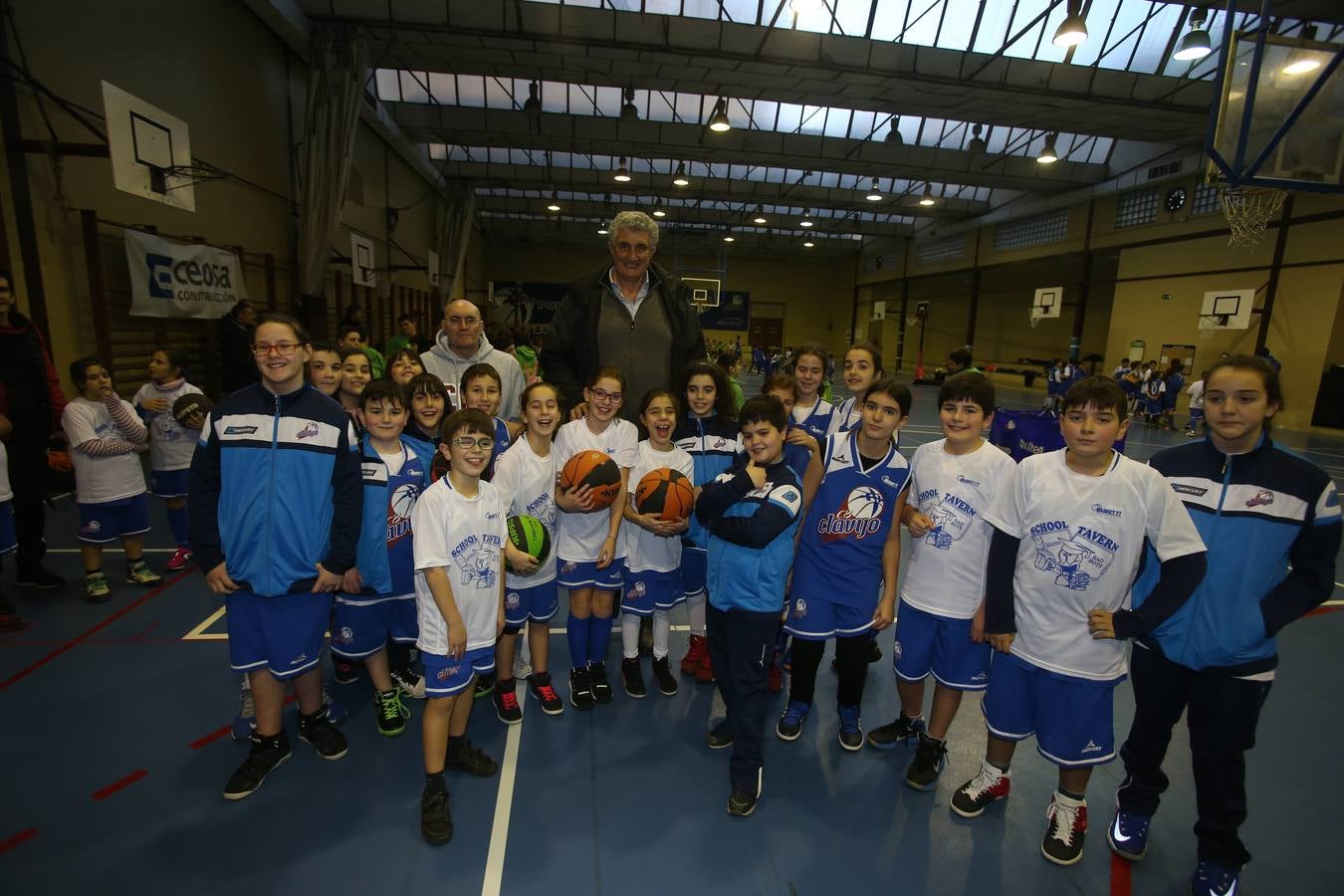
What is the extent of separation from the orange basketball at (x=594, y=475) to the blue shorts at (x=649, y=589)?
0.56 m

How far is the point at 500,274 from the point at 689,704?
3267cm

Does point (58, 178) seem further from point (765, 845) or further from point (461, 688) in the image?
point (765, 845)

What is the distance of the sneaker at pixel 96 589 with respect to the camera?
4.18 metres

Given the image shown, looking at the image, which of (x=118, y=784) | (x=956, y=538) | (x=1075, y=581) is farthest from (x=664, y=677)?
(x=118, y=784)

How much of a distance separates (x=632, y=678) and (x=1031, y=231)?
24.5 meters

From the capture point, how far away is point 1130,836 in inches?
96.0

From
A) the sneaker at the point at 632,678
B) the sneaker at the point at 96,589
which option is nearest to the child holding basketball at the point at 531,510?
the sneaker at the point at 632,678

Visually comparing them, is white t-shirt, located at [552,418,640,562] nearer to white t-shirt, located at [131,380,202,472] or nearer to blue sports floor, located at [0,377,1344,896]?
blue sports floor, located at [0,377,1344,896]

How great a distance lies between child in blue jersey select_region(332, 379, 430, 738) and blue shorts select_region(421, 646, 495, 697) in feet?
1.88

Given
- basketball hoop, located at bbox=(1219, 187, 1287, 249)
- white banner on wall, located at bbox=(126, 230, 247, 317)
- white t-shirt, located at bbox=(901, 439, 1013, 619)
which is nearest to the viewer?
white t-shirt, located at bbox=(901, 439, 1013, 619)

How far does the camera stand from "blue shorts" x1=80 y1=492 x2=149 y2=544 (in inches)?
165

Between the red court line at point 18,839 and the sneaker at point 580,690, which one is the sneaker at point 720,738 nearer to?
the sneaker at point 580,690

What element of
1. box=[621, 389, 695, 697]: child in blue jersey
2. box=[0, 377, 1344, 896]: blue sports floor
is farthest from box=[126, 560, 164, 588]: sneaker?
box=[621, 389, 695, 697]: child in blue jersey

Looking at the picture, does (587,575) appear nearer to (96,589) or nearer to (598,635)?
(598,635)
